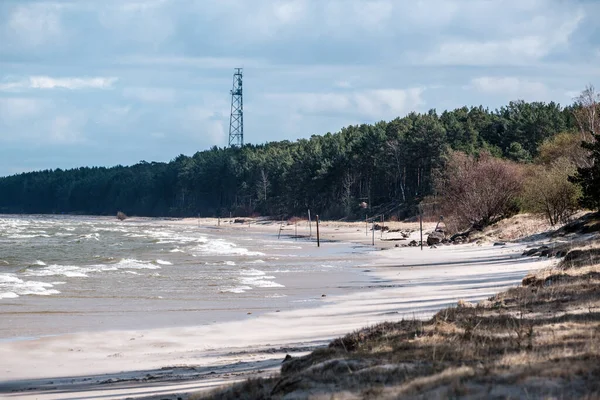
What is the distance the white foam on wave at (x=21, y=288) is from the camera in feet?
90.2

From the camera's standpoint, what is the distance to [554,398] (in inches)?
276

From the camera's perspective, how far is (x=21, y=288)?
29406mm

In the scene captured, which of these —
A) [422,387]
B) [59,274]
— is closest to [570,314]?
[422,387]

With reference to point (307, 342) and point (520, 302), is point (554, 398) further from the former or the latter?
point (307, 342)

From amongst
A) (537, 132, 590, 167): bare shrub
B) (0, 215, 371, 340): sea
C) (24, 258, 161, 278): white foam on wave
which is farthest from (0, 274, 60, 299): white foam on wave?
(537, 132, 590, 167): bare shrub

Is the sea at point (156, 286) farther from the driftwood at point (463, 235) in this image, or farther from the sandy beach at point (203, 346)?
the driftwood at point (463, 235)

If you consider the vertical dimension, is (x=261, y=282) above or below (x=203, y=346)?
above

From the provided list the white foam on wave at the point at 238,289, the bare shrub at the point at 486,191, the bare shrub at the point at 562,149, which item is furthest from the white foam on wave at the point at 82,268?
the bare shrub at the point at 562,149

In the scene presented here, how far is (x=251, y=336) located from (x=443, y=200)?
49.8 m

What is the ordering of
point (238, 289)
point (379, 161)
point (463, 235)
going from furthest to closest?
point (379, 161), point (463, 235), point (238, 289)

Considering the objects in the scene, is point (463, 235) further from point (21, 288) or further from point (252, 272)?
point (21, 288)

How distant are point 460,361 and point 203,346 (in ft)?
28.7

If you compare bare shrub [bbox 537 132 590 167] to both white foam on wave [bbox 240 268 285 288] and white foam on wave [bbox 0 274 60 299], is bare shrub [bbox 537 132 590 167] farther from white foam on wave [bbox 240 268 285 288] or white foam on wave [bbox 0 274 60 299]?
white foam on wave [bbox 0 274 60 299]

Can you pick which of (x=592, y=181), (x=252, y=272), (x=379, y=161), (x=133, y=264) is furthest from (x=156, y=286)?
(x=379, y=161)
